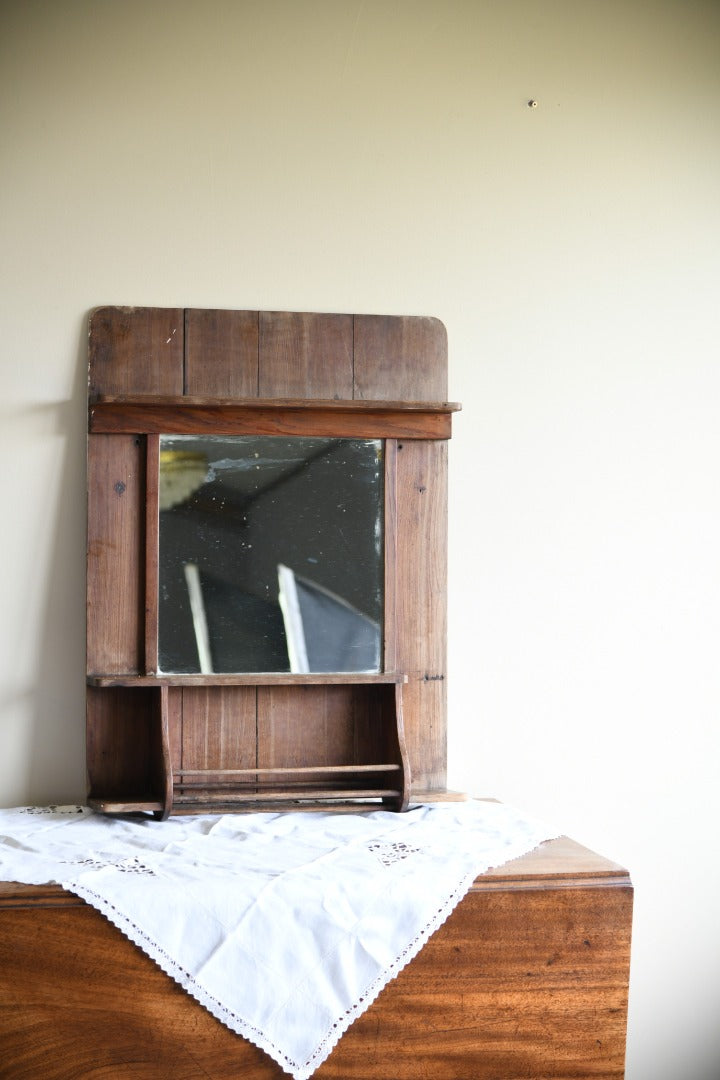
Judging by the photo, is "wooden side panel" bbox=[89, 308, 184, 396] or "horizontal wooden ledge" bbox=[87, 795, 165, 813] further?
"wooden side panel" bbox=[89, 308, 184, 396]

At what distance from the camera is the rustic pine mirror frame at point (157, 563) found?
6.44 ft

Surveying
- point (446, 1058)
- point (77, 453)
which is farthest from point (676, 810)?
point (77, 453)

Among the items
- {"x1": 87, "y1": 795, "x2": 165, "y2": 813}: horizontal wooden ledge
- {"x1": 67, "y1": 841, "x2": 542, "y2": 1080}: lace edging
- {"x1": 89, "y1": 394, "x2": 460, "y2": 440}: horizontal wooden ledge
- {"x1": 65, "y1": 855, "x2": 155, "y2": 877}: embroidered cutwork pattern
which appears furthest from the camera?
{"x1": 89, "y1": 394, "x2": 460, "y2": 440}: horizontal wooden ledge

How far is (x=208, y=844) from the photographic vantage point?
170cm

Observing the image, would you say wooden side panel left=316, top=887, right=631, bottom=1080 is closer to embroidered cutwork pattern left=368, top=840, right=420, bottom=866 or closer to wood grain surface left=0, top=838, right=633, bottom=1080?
wood grain surface left=0, top=838, right=633, bottom=1080

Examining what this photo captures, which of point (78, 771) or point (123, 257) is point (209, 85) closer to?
point (123, 257)

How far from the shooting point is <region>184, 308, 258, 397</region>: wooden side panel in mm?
2012

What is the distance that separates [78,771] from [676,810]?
1.28m

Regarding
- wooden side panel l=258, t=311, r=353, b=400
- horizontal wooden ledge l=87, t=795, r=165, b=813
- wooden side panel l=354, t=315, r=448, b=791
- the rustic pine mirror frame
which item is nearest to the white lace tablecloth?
horizontal wooden ledge l=87, t=795, r=165, b=813

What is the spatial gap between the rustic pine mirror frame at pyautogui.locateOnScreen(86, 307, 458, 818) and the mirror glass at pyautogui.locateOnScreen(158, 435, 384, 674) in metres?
0.03

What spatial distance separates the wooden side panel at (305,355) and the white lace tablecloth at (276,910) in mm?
898

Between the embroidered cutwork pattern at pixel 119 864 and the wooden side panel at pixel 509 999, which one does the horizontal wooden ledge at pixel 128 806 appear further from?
the wooden side panel at pixel 509 999

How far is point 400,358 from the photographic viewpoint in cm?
208

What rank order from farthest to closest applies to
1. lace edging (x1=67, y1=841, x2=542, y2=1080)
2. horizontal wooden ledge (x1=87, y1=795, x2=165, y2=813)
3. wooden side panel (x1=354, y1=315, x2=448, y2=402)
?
wooden side panel (x1=354, y1=315, x2=448, y2=402) < horizontal wooden ledge (x1=87, y1=795, x2=165, y2=813) < lace edging (x1=67, y1=841, x2=542, y2=1080)
